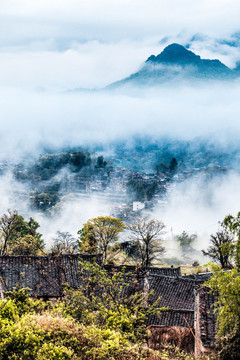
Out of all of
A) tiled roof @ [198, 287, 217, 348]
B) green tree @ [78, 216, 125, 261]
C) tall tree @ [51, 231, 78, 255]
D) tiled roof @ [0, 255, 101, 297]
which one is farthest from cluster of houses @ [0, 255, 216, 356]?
green tree @ [78, 216, 125, 261]

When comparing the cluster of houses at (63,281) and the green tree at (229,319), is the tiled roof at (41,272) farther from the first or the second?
the green tree at (229,319)

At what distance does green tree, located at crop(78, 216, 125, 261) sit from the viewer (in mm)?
37312

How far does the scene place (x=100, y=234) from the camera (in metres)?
39.3

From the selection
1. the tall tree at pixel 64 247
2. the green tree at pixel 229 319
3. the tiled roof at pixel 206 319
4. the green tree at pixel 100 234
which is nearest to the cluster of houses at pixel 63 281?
the tall tree at pixel 64 247

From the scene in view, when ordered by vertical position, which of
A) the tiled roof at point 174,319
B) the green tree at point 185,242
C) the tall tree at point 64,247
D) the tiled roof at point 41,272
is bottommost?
the tiled roof at point 174,319

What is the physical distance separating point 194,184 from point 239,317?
117 metres

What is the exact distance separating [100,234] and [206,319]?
26.4 metres

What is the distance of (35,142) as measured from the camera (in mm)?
198250

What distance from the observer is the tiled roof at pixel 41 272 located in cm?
2273

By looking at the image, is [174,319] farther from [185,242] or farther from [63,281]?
[185,242]

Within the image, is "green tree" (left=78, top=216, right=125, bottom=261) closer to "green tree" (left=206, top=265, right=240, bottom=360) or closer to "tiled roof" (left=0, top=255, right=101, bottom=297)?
"tiled roof" (left=0, top=255, right=101, bottom=297)

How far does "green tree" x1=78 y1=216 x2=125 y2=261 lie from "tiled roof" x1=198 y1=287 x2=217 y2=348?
22.6 metres

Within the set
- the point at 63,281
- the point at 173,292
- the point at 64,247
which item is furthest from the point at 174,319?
the point at 64,247

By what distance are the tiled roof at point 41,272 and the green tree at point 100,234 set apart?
11584 millimetres
